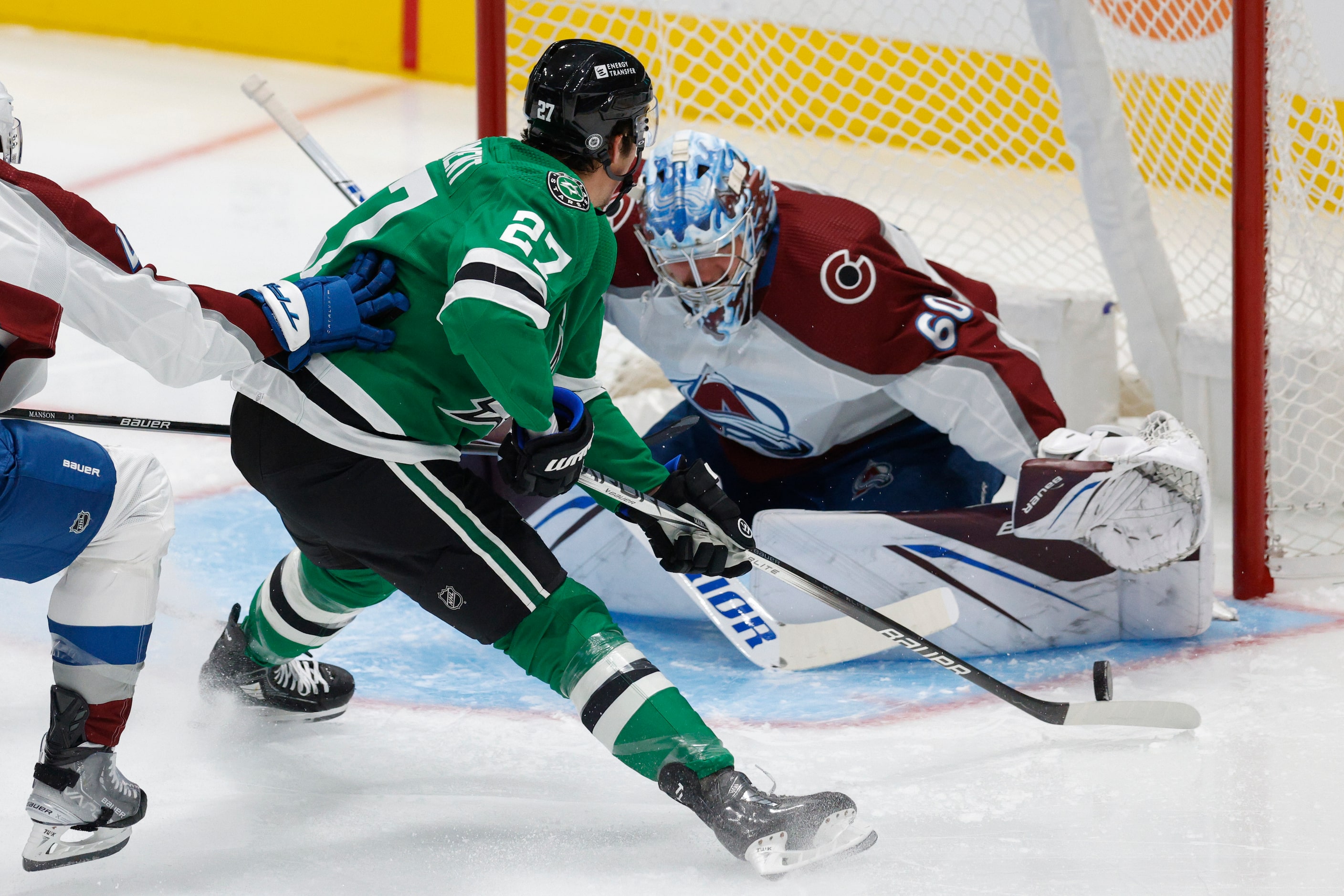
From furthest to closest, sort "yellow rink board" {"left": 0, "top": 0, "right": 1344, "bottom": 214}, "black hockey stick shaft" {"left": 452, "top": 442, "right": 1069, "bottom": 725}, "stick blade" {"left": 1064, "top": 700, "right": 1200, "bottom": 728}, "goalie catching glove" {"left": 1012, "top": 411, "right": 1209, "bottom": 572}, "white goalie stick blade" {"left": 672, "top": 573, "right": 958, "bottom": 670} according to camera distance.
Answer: "yellow rink board" {"left": 0, "top": 0, "right": 1344, "bottom": 214} < "white goalie stick blade" {"left": 672, "top": 573, "right": 958, "bottom": 670} < "goalie catching glove" {"left": 1012, "top": 411, "right": 1209, "bottom": 572} < "stick blade" {"left": 1064, "top": 700, "right": 1200, "bottom": 728} < "black hockey stick shaft" {"left": 452, "top": 442, "right": 1069, "bottom": 725}

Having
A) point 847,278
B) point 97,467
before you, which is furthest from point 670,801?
Answer: point 847,278

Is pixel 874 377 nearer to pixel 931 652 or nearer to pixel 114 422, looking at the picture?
pixel 931 652

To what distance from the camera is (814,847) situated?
6.05ft

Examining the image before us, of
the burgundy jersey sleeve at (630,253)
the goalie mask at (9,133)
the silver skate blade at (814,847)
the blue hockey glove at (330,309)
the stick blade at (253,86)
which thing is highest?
the goalie mask at (9,133)

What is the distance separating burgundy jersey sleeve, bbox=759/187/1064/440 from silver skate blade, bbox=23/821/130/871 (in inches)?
56.5

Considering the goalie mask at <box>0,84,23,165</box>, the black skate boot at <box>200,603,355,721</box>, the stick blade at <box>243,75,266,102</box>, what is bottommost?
the black skate boot at <box>200,603,355,721</box>

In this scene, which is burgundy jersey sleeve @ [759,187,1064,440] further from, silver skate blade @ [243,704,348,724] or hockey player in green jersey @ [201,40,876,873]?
silver skate blade @ [243,704,348,724]

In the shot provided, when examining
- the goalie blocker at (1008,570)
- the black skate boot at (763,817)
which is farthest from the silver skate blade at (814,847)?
the goalie blocker at (1008,570)

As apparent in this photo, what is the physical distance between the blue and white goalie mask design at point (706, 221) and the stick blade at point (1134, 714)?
0.92m

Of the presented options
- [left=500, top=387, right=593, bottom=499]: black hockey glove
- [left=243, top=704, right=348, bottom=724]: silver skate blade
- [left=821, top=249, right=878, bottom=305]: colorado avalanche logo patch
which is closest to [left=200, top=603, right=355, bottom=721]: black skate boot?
[left=243, top=704, right=348, bottom=724]: silver skate blade

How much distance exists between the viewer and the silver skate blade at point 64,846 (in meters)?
1.80

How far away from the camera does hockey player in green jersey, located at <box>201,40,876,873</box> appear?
5.84ft

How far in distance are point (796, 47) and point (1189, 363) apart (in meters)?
1.50

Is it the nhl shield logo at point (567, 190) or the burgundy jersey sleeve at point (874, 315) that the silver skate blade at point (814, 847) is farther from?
the burgundy jersey sleeve at point (874, 315)
